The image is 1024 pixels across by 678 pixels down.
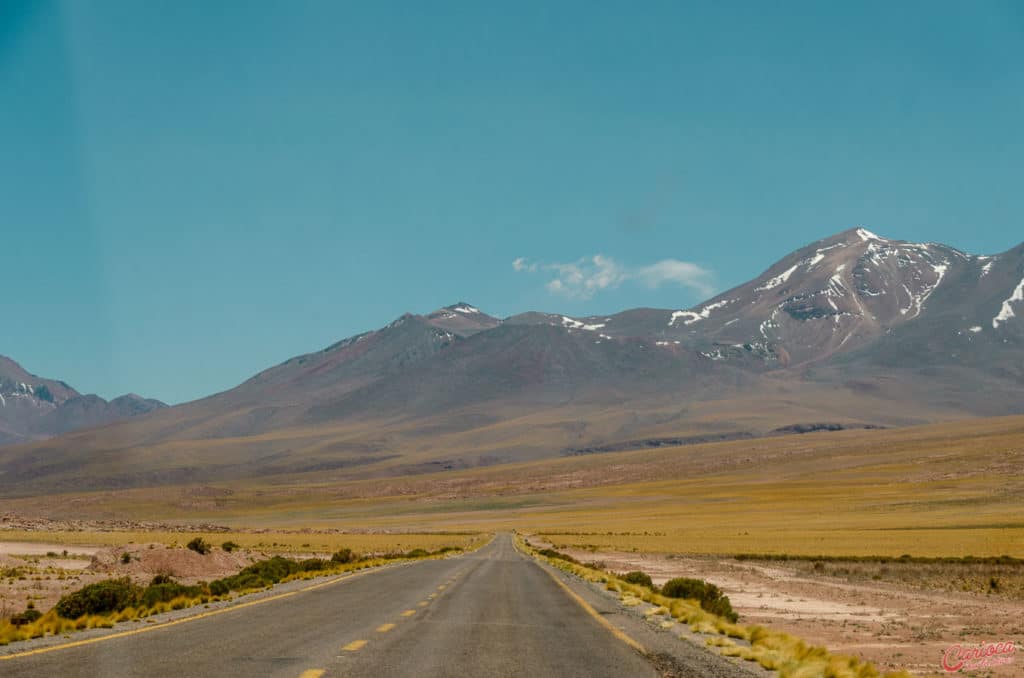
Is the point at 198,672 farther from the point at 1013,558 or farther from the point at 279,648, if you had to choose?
the point at 1013,558

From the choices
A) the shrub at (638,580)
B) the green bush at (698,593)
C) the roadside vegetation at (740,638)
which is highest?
the roadside vegetation at (740,638)

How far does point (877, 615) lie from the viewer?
31.6 metres

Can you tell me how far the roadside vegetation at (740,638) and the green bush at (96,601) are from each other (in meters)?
13.3

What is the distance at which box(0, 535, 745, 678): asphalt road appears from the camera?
13.4 m

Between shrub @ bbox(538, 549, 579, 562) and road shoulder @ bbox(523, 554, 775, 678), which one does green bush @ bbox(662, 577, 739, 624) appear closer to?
road shoulder @ bbox(523, 554, 775, 678)

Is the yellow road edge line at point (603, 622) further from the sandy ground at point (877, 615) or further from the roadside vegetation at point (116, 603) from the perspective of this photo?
the roadside vegetation at point (116, 603)

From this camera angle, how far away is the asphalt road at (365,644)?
1337 cm

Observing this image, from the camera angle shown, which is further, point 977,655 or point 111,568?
point 111,568

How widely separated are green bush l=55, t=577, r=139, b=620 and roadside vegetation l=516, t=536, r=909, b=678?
1330 centimetres

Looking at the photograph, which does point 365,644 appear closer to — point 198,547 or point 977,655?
point 977,655

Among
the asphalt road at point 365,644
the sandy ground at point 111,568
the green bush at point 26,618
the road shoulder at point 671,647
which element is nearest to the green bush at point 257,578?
the sandy ground at point 111,568

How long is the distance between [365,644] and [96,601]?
37.5 feet

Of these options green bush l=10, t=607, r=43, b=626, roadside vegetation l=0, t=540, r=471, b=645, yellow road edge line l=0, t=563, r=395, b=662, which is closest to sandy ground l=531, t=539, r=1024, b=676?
yellow road edge line l=0, t=563, r=395, b=662

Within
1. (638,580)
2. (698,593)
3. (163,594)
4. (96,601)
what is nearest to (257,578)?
(163,594)
